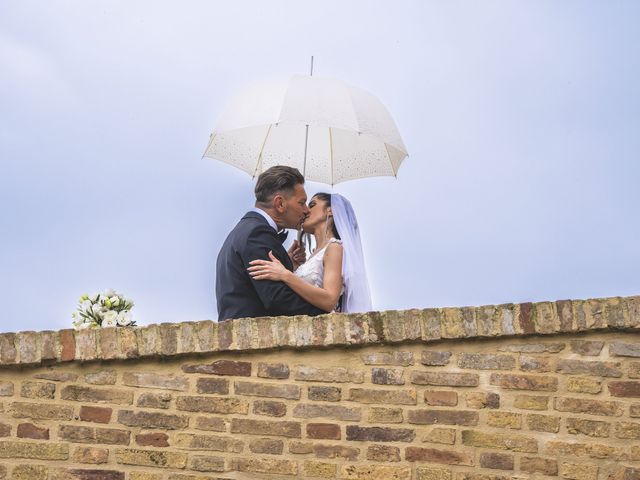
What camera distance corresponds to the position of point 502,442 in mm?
5297

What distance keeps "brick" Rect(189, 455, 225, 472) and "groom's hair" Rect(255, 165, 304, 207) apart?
1632 mm

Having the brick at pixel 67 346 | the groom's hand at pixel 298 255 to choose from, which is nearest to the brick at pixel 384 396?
the brick at pixel 67 346

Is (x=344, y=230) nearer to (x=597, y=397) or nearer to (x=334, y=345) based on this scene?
(x=334, y=345)

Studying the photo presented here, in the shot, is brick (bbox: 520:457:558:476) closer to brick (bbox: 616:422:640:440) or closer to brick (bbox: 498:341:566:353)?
brick (bbox: 616:422:640:440)

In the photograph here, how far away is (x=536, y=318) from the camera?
5359mm

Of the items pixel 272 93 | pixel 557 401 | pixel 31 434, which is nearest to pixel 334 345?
pixel 557 401

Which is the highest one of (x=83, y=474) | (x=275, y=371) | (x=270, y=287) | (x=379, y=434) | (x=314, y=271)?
(x=314, y=271)

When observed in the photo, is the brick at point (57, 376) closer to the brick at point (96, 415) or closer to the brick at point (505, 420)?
the brick at point (96, 415)

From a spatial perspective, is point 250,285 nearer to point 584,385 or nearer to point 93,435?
point 93,435

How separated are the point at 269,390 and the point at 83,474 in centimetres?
108

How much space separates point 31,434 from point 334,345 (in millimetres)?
1675

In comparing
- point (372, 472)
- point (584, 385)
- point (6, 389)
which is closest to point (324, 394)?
point (372, 472)

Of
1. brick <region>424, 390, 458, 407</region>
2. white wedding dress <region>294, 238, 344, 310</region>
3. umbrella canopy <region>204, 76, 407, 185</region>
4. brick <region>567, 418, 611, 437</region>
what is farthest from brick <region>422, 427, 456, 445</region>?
umbrella canopy <region>204, 76, 407, 185</region>

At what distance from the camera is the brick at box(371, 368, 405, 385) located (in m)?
5.36
